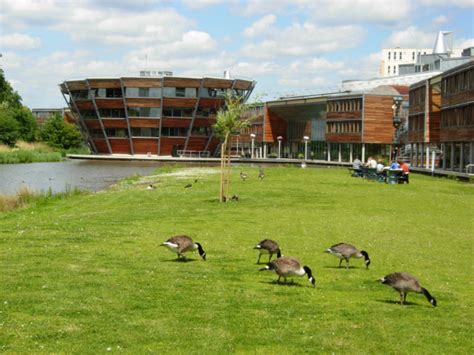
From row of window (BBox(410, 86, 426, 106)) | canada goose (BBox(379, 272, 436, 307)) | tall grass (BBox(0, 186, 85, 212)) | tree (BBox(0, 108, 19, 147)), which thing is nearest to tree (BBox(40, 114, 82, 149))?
tree (BBox(0, 108, 19, 147))

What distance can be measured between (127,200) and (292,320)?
991 inches

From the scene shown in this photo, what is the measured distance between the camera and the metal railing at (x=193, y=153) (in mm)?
144375

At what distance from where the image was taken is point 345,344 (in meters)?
10.8

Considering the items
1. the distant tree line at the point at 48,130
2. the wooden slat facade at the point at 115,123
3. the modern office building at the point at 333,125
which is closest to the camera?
the modern office building at the point at 333,125

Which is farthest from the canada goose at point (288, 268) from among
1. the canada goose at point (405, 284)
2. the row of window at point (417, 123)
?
the row of window at point (417, 123)

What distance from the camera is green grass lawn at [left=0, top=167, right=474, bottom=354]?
10.9 metres

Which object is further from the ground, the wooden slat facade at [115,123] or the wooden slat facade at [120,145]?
the wooden slat facade at [115,123]

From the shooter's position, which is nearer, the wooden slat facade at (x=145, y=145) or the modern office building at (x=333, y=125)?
the modern office building at (x=333, y=125)

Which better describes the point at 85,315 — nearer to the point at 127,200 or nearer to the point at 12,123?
the point at 127,200

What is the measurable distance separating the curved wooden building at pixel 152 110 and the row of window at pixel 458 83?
208ft

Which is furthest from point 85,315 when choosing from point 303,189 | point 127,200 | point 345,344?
point 303,189

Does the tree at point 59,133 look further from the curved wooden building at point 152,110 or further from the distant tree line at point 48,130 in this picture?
the curved wooden building at point 152,110

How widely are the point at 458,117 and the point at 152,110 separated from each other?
77012 millimetres

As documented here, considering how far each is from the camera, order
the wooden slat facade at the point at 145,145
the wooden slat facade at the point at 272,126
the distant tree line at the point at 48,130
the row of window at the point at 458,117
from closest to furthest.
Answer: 1. the row of window at the point at 458,117
2. the wooden slat facade at the point at 145,145
3. the distant tree line at the point at 48,130
4. the wooden slat facade at the point at 272,126
